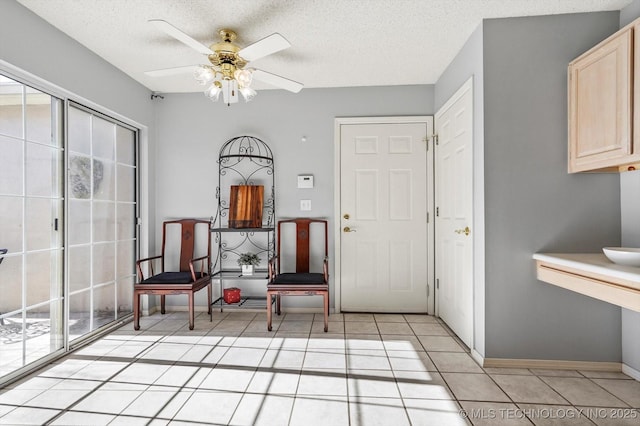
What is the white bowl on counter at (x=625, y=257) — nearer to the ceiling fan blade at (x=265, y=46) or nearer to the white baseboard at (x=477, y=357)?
the white baseboard at (x=477, y=357)

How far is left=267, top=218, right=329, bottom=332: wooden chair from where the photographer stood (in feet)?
10.2

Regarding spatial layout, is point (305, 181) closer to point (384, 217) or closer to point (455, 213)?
point (384, 217)

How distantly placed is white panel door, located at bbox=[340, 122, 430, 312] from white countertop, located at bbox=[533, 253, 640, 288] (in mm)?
1430

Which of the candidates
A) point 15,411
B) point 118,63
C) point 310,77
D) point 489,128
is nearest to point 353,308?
point 489,128

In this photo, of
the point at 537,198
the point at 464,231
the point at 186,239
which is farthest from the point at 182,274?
the point at 537,198

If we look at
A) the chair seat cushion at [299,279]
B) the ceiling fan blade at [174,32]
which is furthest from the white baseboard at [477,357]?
the ceiling fan blade at [174,32]

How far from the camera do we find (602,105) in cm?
203

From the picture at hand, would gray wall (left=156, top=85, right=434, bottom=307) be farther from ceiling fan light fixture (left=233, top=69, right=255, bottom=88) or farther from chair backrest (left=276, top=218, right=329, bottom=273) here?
ceiling fan light fixture (left=233, top=69, right=255, bottom=88)

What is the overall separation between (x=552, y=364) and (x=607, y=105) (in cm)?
174

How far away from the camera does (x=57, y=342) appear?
2.59 metres

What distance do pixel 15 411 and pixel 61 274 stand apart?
1056 millimetres

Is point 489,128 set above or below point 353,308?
above

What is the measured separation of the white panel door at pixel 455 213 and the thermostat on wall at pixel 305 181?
134cm

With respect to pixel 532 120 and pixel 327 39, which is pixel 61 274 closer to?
pixel 327 39
